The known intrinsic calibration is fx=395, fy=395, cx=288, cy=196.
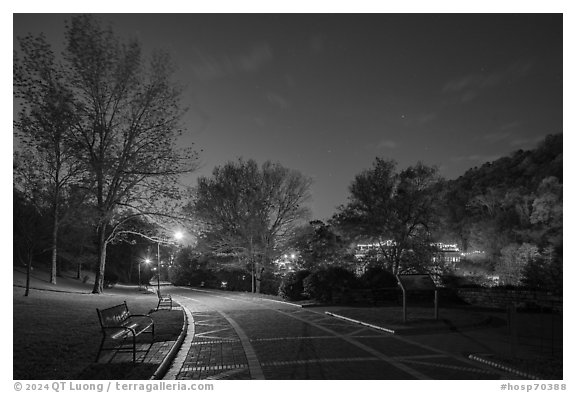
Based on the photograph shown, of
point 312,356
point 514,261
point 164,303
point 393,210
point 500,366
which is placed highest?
point 393,210

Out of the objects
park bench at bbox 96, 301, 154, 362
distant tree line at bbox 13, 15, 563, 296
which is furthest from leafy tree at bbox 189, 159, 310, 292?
park bench at bbox 96, 301, 154, 362

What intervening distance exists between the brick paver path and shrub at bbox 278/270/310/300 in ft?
32.8

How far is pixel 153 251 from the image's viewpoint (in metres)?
62.6

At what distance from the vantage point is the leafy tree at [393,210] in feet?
90.2

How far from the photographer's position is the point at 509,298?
1853 centimetres

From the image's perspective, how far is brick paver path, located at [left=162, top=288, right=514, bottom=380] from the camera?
7.09 m

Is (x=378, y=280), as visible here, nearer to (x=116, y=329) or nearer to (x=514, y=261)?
(x=514, y=261)

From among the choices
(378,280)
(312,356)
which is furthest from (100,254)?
(312,356)

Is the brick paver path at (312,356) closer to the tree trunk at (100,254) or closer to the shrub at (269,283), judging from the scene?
the tree trunk at (100,254)

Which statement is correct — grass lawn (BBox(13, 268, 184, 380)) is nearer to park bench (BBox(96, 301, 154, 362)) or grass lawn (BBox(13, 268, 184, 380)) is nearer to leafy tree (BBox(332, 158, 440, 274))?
park bench (BBox(96, 301, 154, 362))

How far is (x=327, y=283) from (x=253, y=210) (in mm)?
9611

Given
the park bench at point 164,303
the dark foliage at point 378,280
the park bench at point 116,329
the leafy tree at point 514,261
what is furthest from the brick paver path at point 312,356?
the leafy tree at point 514,261

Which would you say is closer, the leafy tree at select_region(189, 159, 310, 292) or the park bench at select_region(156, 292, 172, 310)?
the park bench at select_region(156, 292, 172, 310)

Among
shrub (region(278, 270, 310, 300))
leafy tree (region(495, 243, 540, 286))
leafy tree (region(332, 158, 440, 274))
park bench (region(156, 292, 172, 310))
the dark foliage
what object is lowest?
park bench (region(156, 292, 172, 310))
